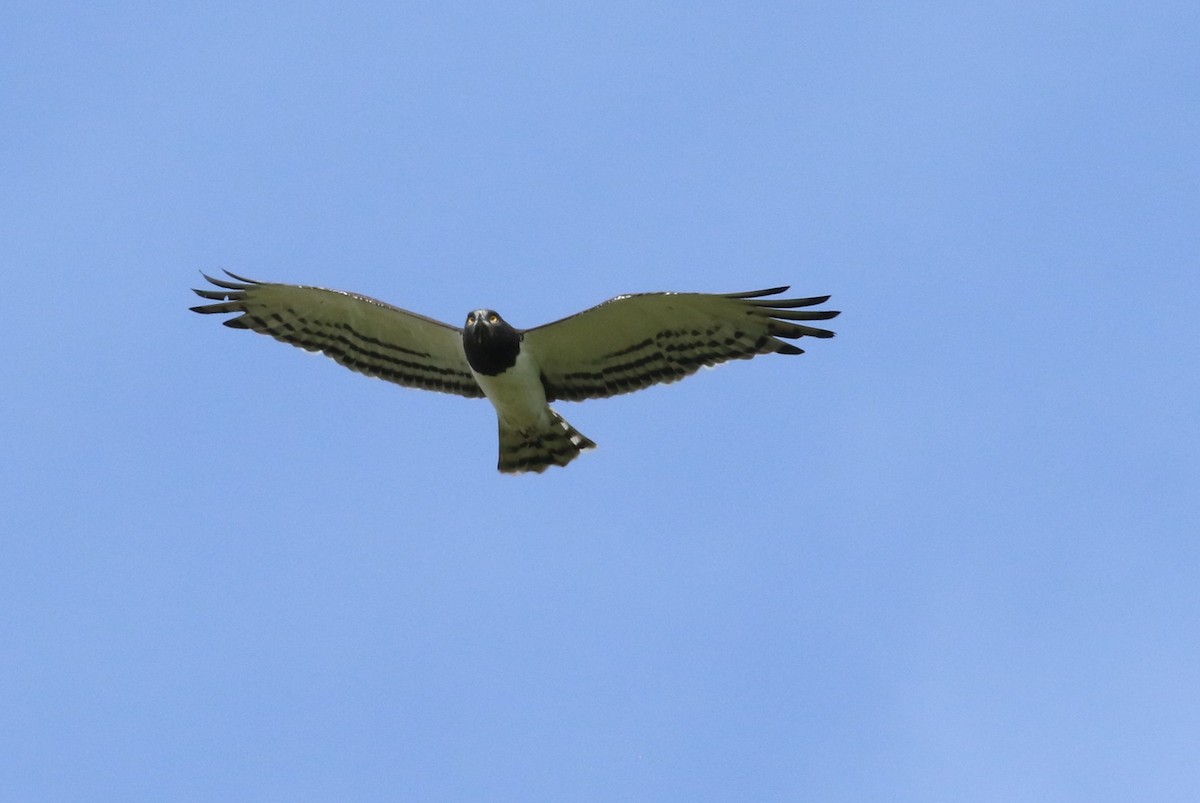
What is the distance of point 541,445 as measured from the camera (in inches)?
748

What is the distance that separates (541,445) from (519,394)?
701mm

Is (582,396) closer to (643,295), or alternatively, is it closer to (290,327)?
(643,295)

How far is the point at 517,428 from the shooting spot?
18984 mm

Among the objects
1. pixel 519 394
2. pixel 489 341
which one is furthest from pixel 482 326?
pixel 519 394

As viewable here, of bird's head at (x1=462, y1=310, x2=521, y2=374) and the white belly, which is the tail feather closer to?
the white belly

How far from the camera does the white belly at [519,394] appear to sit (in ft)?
60.6

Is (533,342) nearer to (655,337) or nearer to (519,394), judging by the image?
(519,394)

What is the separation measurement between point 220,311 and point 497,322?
3.30m

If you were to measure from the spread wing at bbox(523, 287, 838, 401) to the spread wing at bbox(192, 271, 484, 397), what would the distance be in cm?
104

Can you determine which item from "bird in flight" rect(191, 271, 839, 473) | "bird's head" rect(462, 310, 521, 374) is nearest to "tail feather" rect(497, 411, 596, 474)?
"bird in flight" rect(191, 271, 839, 473)

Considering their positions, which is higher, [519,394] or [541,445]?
[519,394]

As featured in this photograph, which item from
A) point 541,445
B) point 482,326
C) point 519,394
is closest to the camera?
point 482,326

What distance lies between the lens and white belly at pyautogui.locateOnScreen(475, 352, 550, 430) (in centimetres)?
1847

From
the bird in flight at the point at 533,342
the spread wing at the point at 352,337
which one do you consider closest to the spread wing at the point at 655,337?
the bird in flight at the point at 533,342
